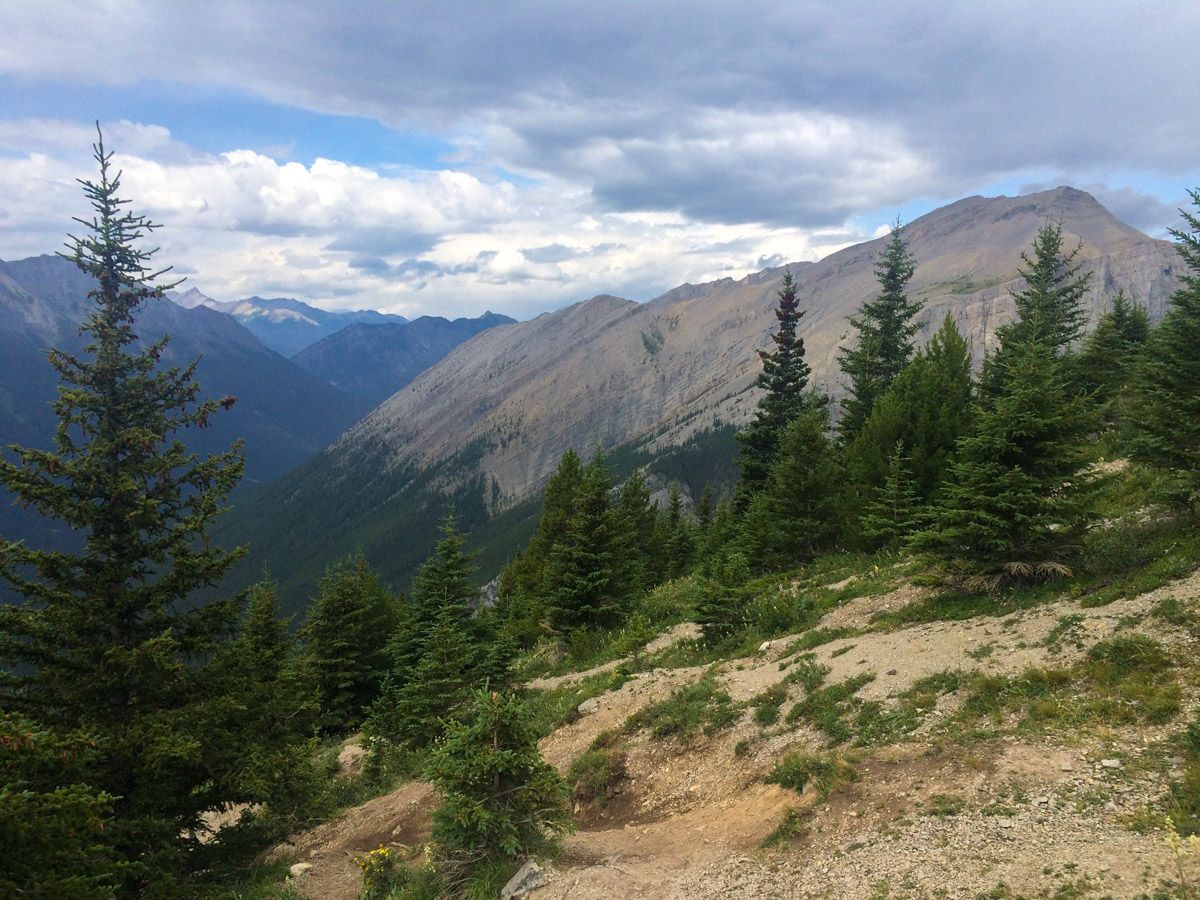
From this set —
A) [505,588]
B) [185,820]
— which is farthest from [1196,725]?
[505,588]

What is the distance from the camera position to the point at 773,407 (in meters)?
38.9

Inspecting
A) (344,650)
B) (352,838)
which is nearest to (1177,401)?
(352,838)

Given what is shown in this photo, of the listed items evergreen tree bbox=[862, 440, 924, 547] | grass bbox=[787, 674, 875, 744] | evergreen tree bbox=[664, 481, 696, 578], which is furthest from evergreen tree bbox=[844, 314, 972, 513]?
evergreen tree bbox=[664, 481, 696, 578]

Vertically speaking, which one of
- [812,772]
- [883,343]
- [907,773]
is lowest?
[812,772]

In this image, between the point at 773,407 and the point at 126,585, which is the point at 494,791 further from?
the point at 773,407

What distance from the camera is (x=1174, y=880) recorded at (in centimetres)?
690

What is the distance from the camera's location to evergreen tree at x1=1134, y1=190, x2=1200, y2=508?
1421 centimetres

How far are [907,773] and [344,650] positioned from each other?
87.2 feet

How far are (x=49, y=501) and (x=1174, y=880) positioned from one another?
1718 centimetres

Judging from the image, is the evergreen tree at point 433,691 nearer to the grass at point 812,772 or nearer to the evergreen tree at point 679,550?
the grass at point 812,772

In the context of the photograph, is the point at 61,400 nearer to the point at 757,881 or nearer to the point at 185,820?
the point at 185,820

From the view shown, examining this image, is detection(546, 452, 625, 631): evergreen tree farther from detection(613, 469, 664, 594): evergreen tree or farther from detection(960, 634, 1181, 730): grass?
detection(960, 634, 1181, 730): grass

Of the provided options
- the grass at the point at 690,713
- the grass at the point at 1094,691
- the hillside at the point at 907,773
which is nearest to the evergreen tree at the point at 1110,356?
the hillside at the point at 907,773

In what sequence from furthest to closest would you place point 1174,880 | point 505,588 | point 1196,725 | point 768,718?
point 505,588 < point 768,718 < point 1196,725 < point 1174,880
